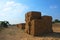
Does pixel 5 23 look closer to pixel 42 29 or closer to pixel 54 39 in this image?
pixel 42 29

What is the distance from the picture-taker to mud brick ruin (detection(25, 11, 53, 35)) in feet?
56.1

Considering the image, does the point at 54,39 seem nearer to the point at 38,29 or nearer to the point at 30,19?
the point at 38,29

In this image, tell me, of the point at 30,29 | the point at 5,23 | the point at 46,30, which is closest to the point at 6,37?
the point at 30,29

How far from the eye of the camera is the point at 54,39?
14445mm

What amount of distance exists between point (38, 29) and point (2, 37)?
4.22 m

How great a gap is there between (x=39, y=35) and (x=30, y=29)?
171cm

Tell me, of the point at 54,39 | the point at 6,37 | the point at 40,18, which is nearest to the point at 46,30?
the point at 40,18

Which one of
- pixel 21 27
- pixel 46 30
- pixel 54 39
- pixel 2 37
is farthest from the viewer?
pixel 21 27

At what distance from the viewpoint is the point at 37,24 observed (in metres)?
17.1

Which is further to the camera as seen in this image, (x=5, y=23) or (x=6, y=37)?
(x=5, y=23)

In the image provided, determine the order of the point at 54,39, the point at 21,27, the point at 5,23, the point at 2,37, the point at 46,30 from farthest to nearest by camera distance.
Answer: the point at 5,23
the point at 21,27
the point at 46,30
the point at 2,37
the point at 54,39

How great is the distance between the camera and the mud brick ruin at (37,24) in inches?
674

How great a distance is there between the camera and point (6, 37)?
54.4 feet

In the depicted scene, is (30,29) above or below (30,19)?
below
